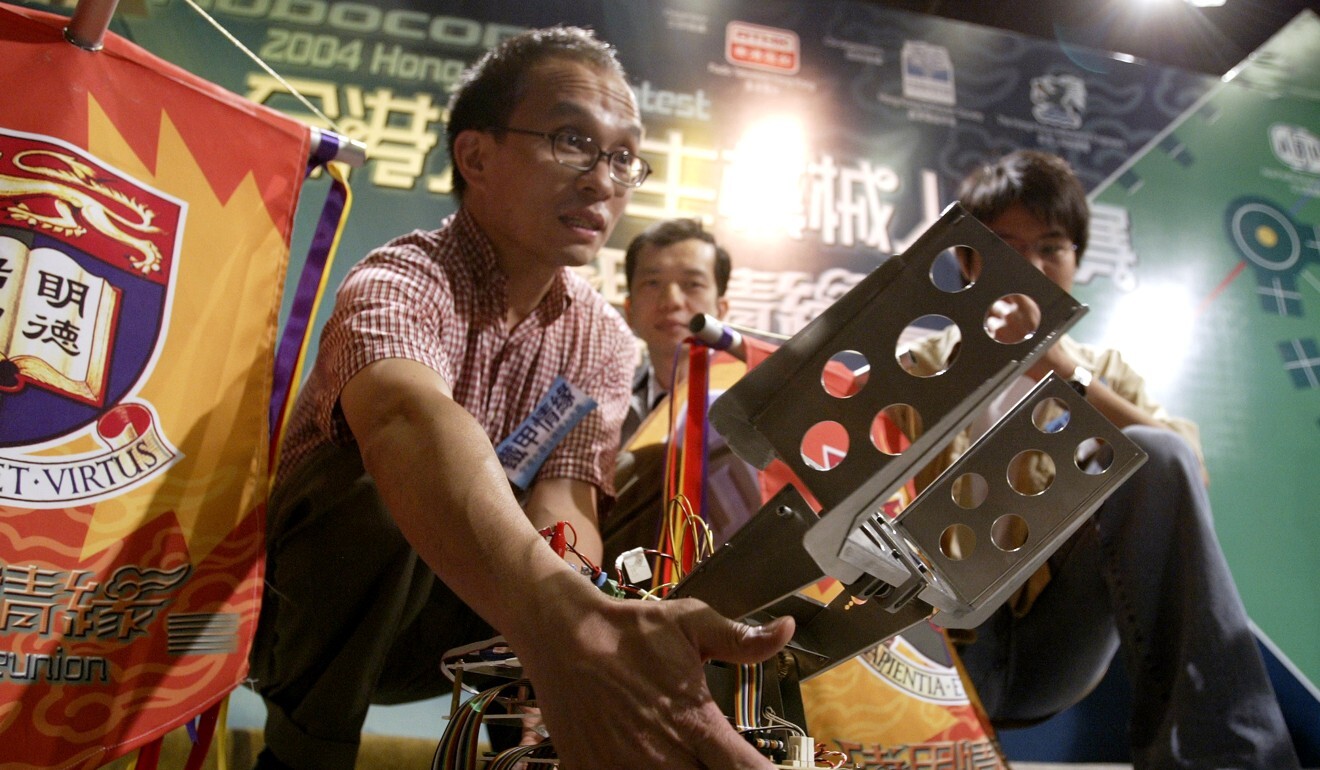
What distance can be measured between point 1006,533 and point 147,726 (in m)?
1.02

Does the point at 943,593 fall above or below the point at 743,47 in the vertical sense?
below

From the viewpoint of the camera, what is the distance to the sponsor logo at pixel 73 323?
76cm

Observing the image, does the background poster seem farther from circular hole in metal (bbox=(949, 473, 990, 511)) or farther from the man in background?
circular hole in metal (bbox=(949, 473, 990, 511))

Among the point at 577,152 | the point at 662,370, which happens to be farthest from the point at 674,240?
the point at 577,152

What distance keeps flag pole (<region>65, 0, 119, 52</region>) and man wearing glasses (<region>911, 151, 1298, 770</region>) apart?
849 millimetres

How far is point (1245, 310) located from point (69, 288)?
8.08ft

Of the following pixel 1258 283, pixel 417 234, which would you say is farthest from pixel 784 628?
pixel 1258 283

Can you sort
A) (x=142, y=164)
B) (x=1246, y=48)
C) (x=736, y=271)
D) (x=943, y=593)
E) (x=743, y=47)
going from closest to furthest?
(x=943, y=593), (x=142, y=164), (x=736, y=271), (x=743, y=47), (x=1246, y=48)

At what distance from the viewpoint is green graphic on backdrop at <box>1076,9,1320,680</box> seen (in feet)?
6.44

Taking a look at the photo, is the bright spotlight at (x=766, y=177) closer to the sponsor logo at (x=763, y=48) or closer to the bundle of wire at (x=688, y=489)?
the sponsor logo at (x=763, y=48)

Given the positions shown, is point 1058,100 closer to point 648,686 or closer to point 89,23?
point 89,23

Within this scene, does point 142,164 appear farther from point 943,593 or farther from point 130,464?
point 943,593

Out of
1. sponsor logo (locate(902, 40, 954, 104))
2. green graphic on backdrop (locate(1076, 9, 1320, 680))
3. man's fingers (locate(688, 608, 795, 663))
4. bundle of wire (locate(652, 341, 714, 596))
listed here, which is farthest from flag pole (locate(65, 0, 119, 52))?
green graphic on backdrop (locate(1076, 9, 1320, 680))

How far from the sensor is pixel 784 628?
1.47 feet
